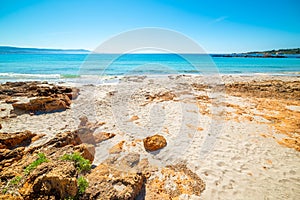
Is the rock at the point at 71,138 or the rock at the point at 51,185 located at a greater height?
the rock at the point at 51,185

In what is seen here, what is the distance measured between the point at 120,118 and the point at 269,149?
571cm

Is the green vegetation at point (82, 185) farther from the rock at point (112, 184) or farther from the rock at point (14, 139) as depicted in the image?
the rock at point (14, 139)

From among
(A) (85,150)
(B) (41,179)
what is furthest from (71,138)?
(B) (41,179)

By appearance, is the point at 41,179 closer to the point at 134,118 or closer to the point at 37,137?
the point at 37,137

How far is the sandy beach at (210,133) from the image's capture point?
11.9 feet

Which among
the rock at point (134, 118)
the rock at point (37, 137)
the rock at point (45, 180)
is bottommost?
the rock at point (37, 137)

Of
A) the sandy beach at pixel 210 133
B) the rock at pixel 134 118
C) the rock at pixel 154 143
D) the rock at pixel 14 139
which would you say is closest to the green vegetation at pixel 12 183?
the sandy beach at pixel 210 133

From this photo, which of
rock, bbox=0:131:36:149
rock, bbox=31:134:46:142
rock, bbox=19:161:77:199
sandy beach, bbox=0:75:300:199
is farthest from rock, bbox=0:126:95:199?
rock, bbox=31:134:46:142

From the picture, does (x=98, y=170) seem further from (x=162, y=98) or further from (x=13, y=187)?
(x=162, y=98)

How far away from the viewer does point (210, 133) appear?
5.90 meters

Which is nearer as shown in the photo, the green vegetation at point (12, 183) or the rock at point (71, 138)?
the green vegetation at point (12, 183)

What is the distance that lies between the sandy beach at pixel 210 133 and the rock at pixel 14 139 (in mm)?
323

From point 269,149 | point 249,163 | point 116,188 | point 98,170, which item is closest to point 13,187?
point 98,170

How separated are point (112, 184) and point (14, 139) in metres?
3.97
